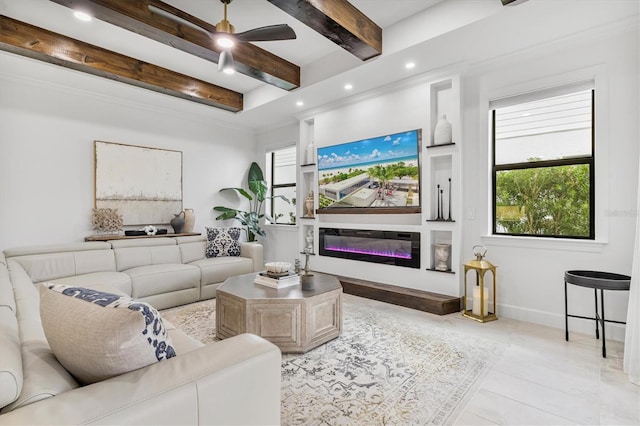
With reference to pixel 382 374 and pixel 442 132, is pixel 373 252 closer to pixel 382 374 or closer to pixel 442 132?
pixel 442 132

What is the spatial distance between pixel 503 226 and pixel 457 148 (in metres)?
1.02

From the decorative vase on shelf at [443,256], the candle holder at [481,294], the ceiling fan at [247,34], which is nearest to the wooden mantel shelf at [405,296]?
the candle holder at [481,294]

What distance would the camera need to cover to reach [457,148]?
368 centimetres

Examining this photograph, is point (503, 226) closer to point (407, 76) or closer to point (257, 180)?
Result: point (407, 76)

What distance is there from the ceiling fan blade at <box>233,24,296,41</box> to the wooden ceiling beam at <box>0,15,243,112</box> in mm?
2094

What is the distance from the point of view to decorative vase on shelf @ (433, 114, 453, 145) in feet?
12.3

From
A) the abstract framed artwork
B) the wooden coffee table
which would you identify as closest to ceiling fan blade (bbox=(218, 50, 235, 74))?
the wooden coffee table

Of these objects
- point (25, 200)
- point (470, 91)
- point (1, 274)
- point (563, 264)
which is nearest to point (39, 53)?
point (25, 200)

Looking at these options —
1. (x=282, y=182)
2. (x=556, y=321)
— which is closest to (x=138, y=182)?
(x=282, y=182)

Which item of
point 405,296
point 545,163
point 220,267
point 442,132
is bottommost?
point 405,296

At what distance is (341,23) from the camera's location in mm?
2814

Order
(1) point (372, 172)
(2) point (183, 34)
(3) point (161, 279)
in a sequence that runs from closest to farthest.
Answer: (2) point (183, 34) → (3) point (161, 279) → (1) point (372, 172)

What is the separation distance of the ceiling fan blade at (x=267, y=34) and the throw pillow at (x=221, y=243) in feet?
9.47

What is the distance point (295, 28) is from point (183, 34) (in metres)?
1.12
